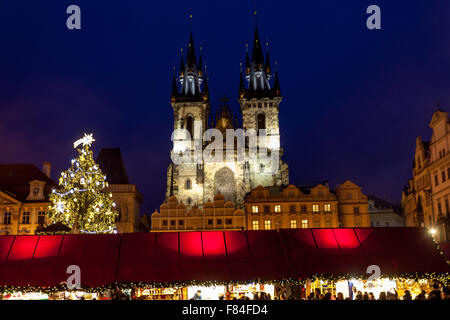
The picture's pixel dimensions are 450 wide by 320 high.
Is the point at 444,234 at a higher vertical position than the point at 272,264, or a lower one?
higher

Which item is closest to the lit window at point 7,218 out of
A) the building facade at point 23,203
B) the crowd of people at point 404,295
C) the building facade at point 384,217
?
the building facade at point 23,203

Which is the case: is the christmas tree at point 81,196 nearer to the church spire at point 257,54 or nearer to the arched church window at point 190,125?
the arched church window at point 190,125

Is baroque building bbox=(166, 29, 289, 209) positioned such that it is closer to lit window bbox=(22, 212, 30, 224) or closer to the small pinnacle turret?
the small pinnacle turret

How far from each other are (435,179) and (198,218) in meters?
25.8

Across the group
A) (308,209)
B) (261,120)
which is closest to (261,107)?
(261,120)

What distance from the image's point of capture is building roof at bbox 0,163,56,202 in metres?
48.6

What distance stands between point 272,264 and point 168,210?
34956mm

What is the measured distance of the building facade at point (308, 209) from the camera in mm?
51125

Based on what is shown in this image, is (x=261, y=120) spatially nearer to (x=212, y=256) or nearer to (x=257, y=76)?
(x=257, y=76)

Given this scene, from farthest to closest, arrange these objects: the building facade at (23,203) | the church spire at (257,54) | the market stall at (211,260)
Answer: the church spire at (257,54) < the building facade at (23,203) < the market stall at (211,260)

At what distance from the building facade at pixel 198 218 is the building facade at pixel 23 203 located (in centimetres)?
1231
